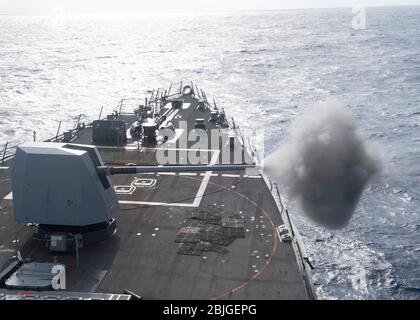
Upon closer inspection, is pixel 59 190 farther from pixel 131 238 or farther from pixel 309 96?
pixel 309 96

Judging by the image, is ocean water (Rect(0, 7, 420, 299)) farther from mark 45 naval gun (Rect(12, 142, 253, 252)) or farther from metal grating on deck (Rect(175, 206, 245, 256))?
mark 45 naval gun (Rect(12, 142, 253, 252))

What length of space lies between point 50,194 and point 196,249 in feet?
24.0

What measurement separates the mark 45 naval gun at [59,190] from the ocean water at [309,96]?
1372cm

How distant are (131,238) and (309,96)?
64.3 m

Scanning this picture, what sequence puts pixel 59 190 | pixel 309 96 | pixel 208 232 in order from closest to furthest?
1. pixel 59 190
2. pixel 208 232
3. pixel 309 96

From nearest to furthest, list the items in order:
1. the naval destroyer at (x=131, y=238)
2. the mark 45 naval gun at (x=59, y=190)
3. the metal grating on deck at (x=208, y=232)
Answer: the naval destroyer at (x=131, y=238)
the mark 45 naval gun at (x=59, y=190)
the metal grating on deck at (x=208, y=232)

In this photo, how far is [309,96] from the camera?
275 ft

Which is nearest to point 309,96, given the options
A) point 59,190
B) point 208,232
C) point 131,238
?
point 208,232

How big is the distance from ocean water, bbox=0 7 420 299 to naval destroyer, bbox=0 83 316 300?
656 cm

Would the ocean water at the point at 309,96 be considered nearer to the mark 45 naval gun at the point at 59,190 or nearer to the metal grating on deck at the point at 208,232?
the metal grating on deck at the point at 208,232

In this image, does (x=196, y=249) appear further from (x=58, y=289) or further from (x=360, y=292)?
(x=360, y=292)

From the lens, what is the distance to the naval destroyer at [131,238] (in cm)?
2012

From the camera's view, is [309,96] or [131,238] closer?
[131,238]

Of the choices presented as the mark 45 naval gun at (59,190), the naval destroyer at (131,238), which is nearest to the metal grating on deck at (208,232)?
the naval destroyer at (131,238)
